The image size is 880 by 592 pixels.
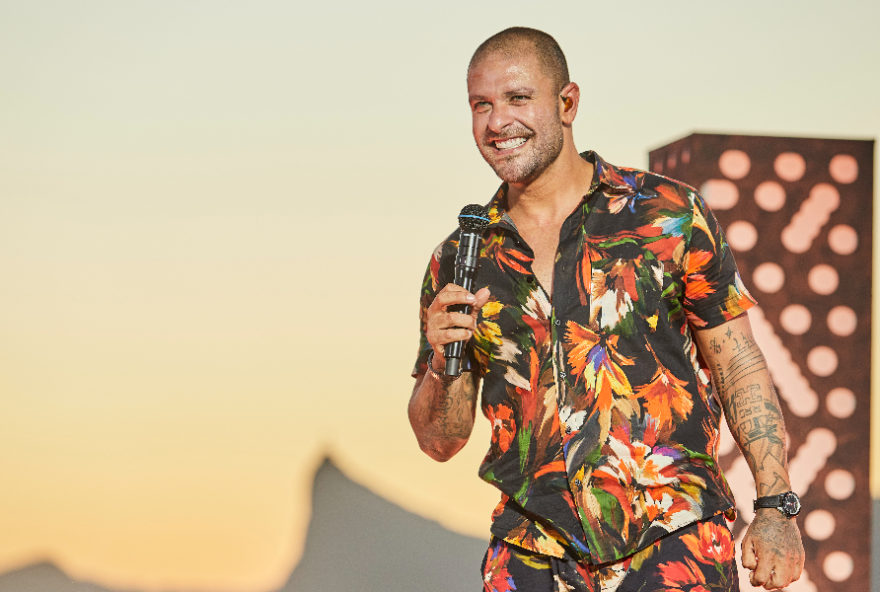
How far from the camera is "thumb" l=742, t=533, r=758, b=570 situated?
1.50 m

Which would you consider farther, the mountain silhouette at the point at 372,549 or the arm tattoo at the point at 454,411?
the mountain silhouette at the point at 372,549

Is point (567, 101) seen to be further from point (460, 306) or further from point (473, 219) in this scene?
point (460, 306)

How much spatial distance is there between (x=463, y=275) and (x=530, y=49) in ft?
1.78

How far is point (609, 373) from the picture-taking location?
1597 millimetres

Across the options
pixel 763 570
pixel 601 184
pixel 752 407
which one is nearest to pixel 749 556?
pixel 763 570

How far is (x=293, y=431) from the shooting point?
2955mm

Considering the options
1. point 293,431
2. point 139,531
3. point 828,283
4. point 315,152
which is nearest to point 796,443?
point 828,283

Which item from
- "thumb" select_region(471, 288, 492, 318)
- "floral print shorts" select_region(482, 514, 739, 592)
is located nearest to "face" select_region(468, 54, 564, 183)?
A: "thumb" select_region(471, 288, 492, 318)

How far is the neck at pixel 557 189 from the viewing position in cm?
176

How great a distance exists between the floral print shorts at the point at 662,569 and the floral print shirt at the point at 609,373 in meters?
0.03

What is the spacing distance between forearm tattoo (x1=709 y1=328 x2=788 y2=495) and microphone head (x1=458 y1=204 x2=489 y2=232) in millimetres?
483

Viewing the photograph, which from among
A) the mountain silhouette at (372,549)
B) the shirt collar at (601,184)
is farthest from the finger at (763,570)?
the mountain silhouette at (372,549)

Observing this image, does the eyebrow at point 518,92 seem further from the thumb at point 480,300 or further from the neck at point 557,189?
the thumb at point 480,300

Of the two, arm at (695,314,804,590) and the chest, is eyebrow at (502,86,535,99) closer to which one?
the chest
